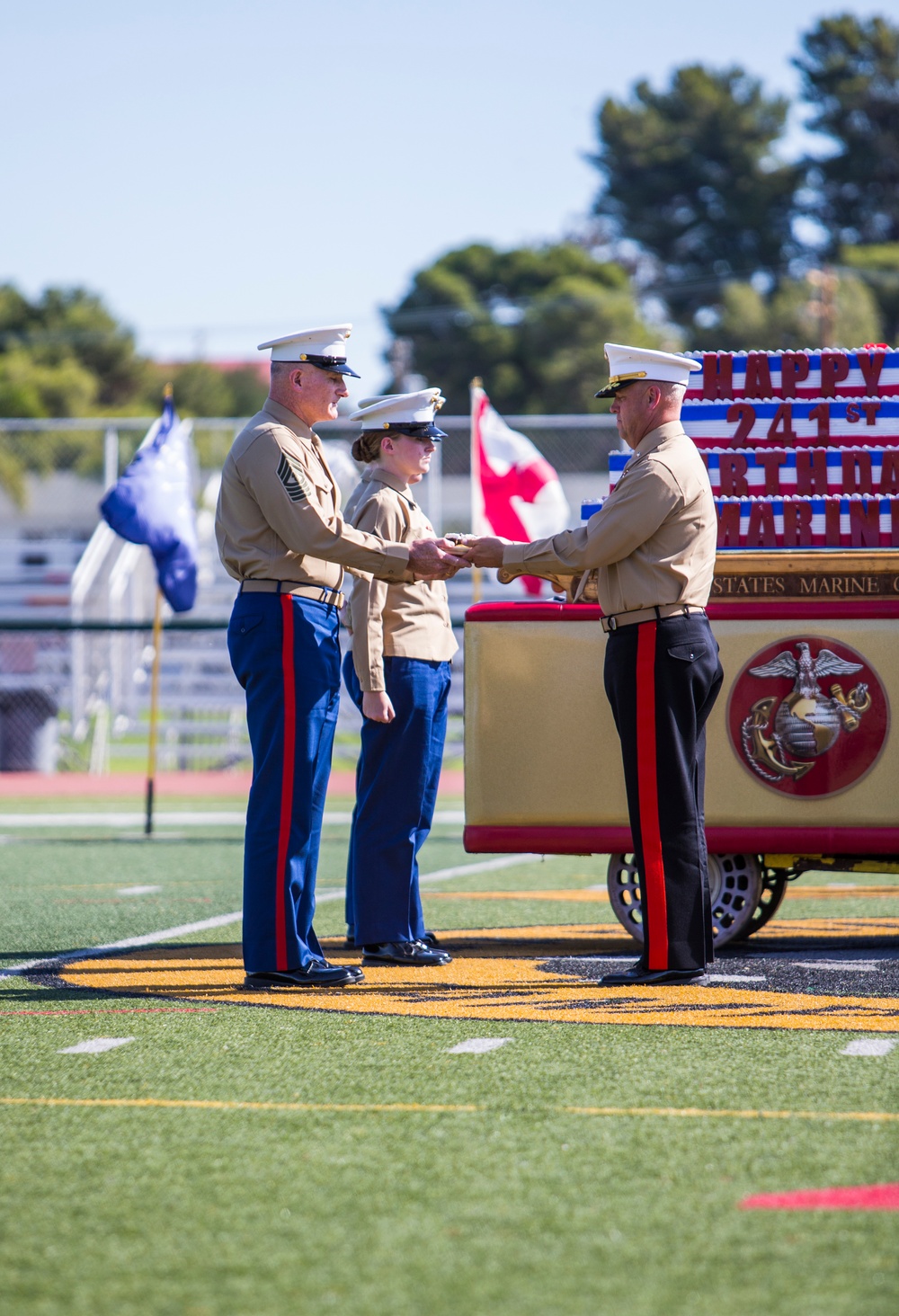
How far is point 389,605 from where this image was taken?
617 cm

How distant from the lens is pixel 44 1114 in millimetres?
3773

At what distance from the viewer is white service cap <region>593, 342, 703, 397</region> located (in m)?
5.45

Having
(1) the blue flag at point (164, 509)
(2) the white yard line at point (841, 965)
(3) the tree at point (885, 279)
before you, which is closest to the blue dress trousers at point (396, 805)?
(2) the white yard line at point (841, 965)

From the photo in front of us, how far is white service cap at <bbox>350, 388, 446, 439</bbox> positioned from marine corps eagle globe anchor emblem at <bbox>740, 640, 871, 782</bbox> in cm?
141

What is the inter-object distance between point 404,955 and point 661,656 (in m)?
1.47

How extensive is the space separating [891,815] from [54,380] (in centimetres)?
4992

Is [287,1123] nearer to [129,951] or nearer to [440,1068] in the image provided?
[440,1068]

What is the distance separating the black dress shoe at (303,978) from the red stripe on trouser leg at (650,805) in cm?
94

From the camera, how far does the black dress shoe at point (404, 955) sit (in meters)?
6.02

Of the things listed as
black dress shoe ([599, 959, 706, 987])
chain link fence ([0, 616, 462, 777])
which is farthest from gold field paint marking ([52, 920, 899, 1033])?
chain link fence ([0, 616, 462, 777])

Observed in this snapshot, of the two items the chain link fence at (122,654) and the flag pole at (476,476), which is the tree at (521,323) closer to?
the chain link fence at (122,654)

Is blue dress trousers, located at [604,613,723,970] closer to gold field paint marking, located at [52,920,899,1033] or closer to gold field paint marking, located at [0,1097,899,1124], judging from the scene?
gold field paint marking, located at [52,920,899,1033]

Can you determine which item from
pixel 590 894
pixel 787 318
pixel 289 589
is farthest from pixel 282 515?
pixel 787 318

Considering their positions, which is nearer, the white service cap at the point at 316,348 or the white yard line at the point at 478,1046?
the white yard line at the point at 478,1046
